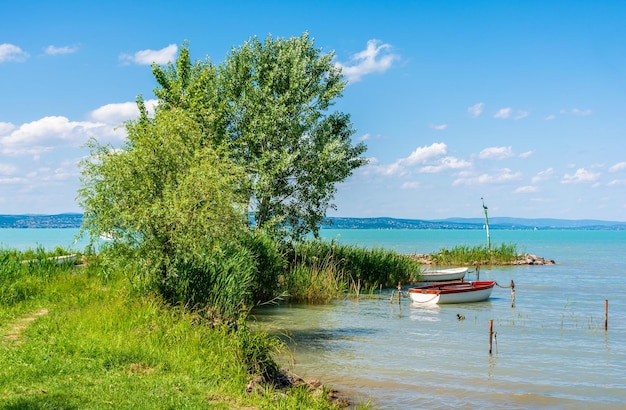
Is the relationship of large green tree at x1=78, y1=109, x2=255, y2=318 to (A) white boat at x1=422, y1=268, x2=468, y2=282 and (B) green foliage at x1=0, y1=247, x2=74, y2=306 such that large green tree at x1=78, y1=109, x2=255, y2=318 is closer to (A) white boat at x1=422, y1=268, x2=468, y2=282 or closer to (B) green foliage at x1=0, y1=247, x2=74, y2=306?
(B) green foliage at x1=0, y1=247, x2=74, y2=306

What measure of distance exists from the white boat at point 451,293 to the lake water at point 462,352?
0.51m

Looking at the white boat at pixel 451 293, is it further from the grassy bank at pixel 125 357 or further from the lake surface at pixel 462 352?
the grassy bank at pixel 125 357

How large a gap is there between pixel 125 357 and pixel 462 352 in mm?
11719

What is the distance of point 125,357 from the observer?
13172mm

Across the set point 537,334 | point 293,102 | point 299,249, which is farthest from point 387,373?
point 293,102

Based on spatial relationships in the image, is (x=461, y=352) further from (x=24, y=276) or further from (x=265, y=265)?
(x=24, y=276)

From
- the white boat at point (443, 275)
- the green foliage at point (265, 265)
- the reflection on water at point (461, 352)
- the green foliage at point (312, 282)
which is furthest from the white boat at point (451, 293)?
the white boat at point (443, 275)

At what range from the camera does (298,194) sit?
35.6m

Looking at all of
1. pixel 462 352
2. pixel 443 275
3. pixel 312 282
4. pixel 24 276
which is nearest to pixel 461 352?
pixel 462 352

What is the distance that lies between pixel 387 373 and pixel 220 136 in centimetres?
2025

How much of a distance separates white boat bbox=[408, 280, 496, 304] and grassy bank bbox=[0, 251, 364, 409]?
51.4 feet

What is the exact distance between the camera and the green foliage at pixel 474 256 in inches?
2484

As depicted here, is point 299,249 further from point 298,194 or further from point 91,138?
point 91,138

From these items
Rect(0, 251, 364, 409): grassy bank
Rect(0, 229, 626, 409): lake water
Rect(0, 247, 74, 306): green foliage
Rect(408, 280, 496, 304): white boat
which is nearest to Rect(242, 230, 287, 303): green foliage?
Rect(0, 229, 626, 409): lake water
